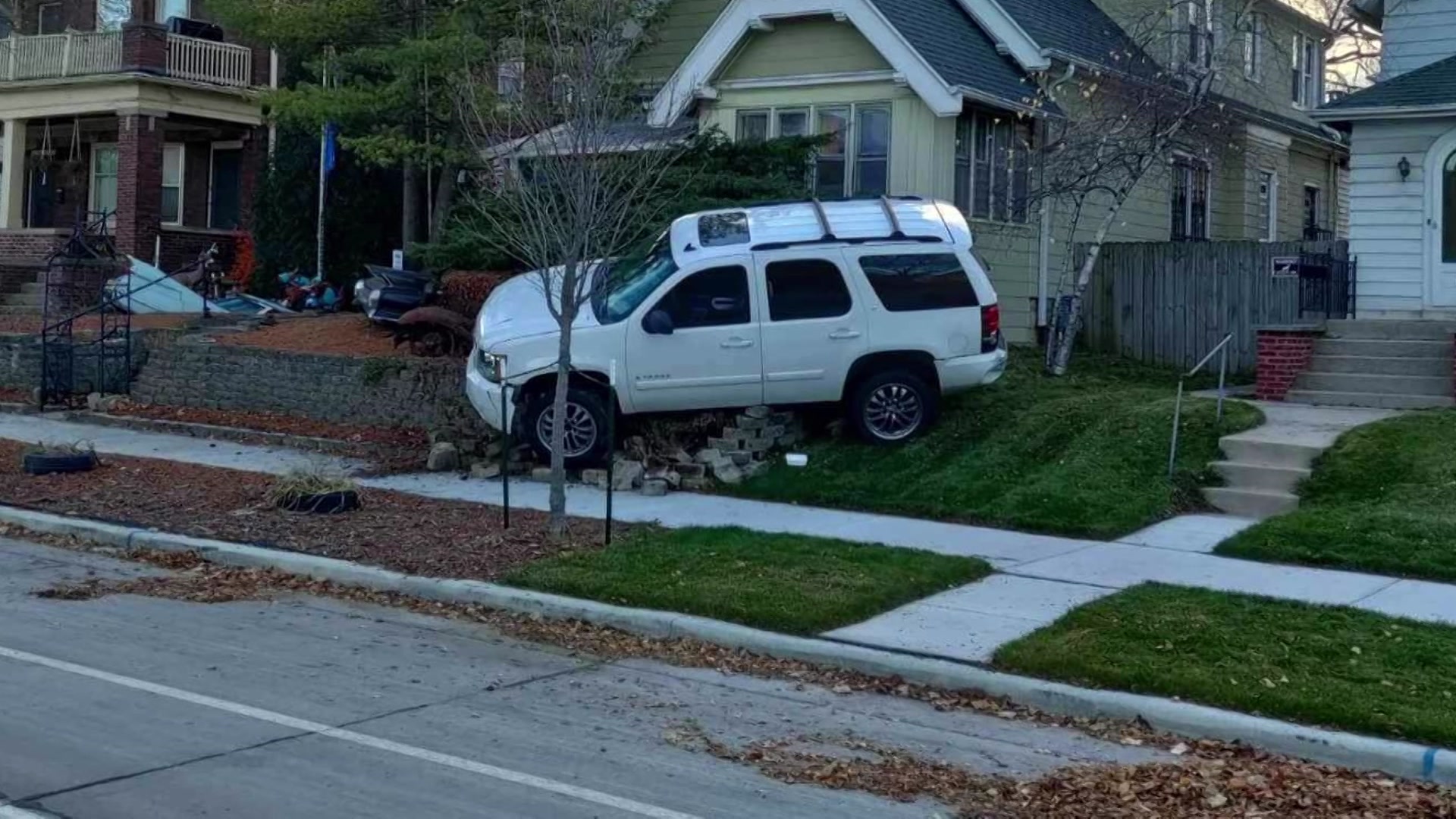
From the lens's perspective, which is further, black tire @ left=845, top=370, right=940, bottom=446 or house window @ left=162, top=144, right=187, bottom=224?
house window @ left=162, top=144, right=187, bottom=224

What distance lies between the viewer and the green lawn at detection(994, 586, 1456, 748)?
788 centimetres

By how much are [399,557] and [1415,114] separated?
1305cm

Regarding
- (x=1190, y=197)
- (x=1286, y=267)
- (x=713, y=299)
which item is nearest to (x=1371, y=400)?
(x=1286, y=267)

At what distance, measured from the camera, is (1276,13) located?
26938mm

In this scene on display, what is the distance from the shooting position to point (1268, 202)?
26.6 meters

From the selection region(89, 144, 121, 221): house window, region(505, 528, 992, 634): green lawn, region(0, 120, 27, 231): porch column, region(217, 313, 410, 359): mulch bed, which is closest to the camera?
region(505, 528, 992, 634): green lawn

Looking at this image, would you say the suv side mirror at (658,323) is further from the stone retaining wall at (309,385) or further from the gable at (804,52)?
the gable at (804,52)

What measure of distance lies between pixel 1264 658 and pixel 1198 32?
46.2 ft

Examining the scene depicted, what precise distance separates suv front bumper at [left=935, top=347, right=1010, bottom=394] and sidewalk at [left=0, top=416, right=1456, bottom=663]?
2.18 metres

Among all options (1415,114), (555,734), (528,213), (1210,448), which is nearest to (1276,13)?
(1415,114)

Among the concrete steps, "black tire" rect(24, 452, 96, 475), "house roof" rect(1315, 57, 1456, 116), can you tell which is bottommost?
"black tire" rect(24, 452, 96, 475)

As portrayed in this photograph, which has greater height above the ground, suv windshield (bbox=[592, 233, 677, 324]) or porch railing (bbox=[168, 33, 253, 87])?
porch railing (bbox=[168, 33, 253, 87])

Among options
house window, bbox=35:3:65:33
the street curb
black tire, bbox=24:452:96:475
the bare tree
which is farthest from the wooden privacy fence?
house window, bbox=35:3:65:33

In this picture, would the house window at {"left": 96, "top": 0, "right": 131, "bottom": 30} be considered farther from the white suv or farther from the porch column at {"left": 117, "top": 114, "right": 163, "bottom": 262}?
the white suv
